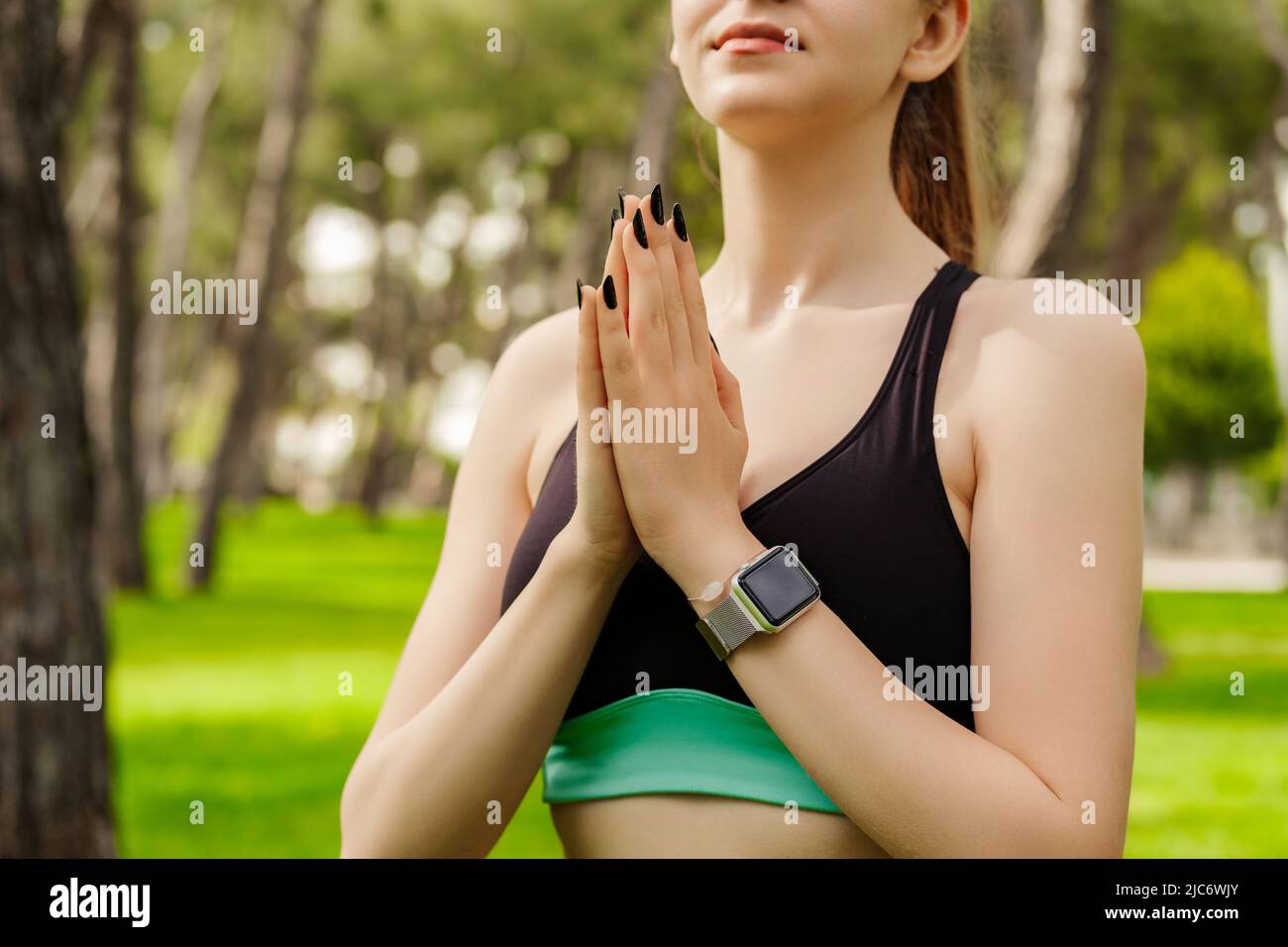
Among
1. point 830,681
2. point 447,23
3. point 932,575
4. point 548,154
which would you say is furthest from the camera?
point 548,154

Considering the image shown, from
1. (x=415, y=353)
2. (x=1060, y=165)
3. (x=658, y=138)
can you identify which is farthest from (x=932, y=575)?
(x=415, y=353)

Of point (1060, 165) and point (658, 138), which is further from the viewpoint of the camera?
point (658, 138)

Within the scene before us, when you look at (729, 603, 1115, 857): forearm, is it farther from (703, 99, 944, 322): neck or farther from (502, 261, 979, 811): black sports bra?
(703, 99, 944, 322): neck

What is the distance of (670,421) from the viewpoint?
5.57 ft

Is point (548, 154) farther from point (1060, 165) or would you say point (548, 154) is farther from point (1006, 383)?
point (1006, 383)

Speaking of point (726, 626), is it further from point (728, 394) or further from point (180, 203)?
point (180, 203)

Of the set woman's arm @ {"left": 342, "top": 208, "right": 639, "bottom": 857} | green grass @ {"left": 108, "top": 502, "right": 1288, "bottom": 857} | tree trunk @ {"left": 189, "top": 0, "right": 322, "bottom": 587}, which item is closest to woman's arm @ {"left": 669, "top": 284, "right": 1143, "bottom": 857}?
woman's arm @ {"left": 342, "top": 208, "right": 639, "bottom": 857}

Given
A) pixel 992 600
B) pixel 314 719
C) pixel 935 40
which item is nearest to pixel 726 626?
pixel 992 600

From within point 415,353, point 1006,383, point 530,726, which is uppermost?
point 415,353

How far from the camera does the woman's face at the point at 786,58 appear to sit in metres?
1.85

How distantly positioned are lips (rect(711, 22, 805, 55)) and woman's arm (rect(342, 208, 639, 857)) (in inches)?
14.2

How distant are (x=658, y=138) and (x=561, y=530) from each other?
16877 millimetres

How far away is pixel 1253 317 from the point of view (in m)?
32.5

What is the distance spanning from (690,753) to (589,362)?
0.49m
